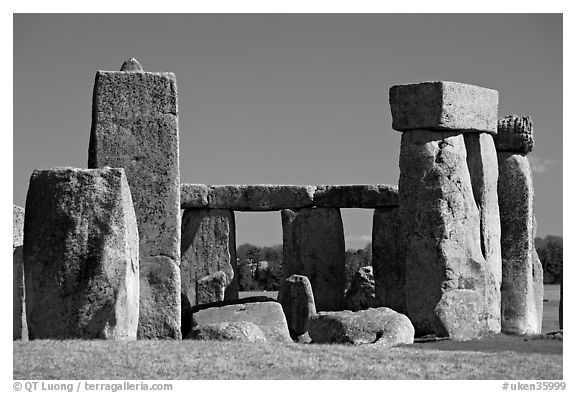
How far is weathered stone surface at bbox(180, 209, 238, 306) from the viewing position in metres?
31.3

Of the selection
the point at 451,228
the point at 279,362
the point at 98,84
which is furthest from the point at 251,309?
the point at 279,362

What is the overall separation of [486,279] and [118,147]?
7054mm

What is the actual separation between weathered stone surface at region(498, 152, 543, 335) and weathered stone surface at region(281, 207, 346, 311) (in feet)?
18.8

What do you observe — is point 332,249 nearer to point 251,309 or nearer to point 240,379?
point 251,309

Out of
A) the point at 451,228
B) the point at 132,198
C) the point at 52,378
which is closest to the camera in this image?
the point at 52,378

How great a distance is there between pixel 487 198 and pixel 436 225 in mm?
1767

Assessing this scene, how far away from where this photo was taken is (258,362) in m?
17.5

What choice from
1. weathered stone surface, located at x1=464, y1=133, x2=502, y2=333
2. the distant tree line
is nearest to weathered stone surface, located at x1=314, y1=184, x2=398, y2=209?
weathered stone surface, located at x1=464, y1=133, x2=502, y2=333

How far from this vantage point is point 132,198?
2130cm

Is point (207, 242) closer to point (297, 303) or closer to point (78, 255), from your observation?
point (297, 303)

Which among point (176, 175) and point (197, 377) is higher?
point (176, 175)

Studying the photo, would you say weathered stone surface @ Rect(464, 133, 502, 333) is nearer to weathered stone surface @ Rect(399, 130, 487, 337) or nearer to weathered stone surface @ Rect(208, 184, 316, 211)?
weathered stone surface @ Rect(399, 130, 487, 337)

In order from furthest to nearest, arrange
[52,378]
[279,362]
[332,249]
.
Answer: [332,249]
[279,362]
[52,378]

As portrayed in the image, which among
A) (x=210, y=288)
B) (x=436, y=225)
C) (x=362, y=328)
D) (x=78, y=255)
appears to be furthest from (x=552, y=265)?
(x=78, y=255)
